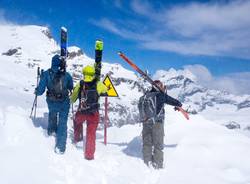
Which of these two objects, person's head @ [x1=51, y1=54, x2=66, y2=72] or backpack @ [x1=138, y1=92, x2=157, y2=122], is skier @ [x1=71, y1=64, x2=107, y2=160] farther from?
backpack @ [x1=138, y1=92, x2=157, y2=122]

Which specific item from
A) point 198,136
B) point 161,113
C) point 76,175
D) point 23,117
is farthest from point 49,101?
point 198,136

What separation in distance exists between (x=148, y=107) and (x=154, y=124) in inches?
23.0

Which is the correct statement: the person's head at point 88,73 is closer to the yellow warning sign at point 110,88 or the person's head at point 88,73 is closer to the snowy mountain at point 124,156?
the snowy mountain at point 124,156

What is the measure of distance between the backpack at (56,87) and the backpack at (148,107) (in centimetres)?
279

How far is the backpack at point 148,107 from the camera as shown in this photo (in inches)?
531

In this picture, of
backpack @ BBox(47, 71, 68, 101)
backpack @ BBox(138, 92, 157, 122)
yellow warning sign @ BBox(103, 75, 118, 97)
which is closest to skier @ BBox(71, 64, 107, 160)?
backpack @ BBox(47, 71, 68, 101)

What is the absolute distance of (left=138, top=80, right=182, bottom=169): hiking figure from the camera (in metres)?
13.4

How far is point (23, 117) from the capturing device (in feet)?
→ 41.1

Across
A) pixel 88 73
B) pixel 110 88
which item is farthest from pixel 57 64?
pixel 110 88

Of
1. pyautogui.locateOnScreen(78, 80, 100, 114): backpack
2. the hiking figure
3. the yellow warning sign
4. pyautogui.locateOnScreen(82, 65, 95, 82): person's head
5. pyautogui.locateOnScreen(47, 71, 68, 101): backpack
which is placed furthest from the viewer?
the yellow warning sign

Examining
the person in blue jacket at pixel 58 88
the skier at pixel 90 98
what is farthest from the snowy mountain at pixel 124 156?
the skier at pixel 90 98

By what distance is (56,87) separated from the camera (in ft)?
39.8

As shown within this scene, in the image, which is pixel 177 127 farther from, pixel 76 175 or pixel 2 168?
pixel 2 168

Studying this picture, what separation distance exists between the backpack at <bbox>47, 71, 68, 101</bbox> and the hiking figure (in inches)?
112
